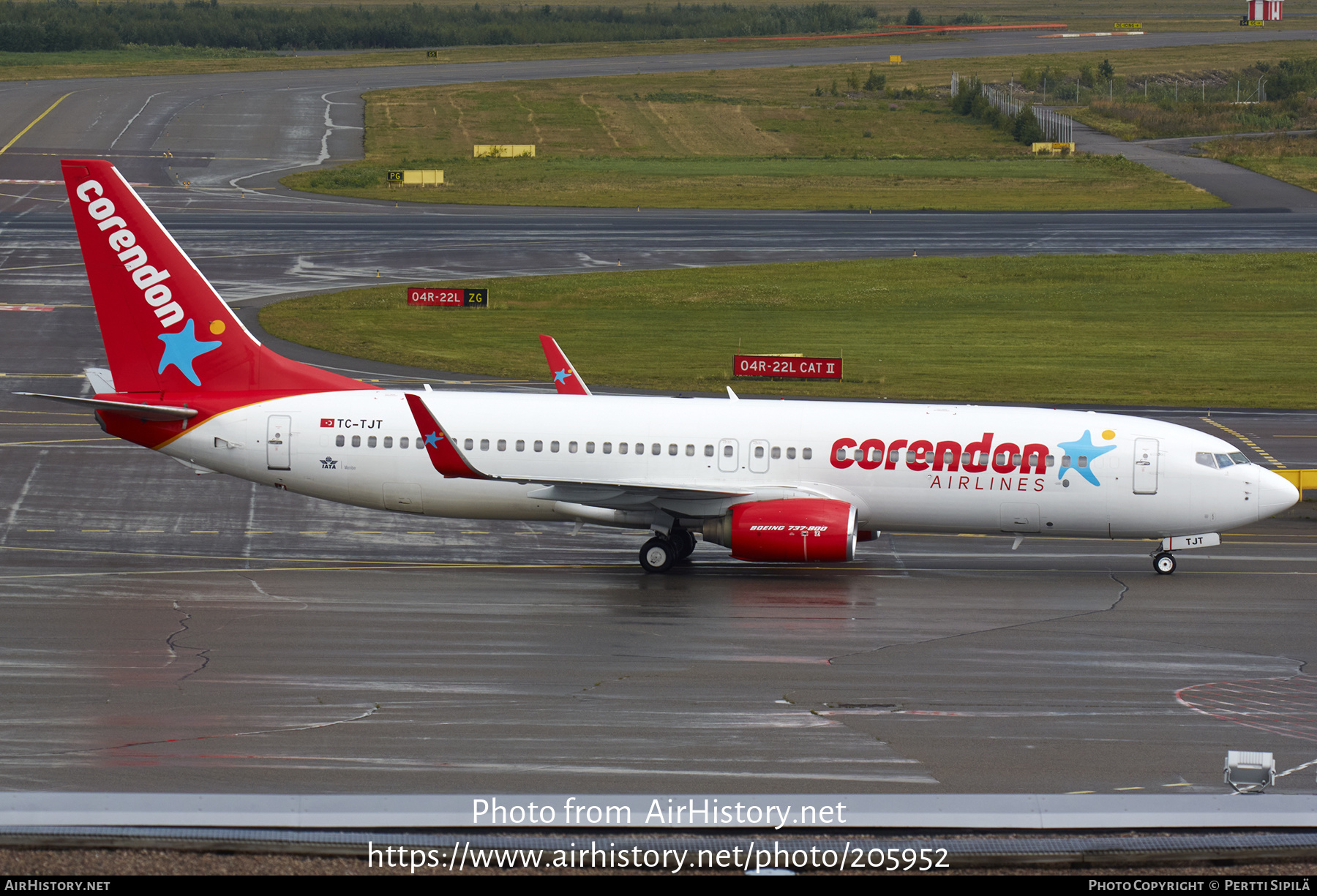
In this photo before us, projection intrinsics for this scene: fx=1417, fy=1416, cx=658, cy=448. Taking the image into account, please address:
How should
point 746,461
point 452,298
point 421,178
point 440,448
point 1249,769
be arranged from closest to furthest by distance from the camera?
1. point 1249,769
2. point 440,448
3. point 746,461
4. point 452,298
5. point 421,178

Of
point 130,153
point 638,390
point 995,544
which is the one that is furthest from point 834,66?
point 995,544

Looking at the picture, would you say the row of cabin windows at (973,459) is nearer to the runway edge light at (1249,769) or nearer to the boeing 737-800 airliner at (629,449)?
the boeing 737-800 airliner at (629,449)

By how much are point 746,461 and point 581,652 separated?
8644 mm

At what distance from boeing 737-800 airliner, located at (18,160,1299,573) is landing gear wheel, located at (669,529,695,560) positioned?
0.06m

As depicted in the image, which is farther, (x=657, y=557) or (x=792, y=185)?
(x=792, y=185)

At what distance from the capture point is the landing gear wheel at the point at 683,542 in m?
34.7

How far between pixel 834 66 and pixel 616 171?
72.3 meters

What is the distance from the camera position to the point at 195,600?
1230 inches

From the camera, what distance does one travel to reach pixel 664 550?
34.4 meters

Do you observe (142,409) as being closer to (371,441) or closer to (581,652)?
(371,441)

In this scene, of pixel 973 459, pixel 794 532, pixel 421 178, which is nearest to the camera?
pixel 794 532

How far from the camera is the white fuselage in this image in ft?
112

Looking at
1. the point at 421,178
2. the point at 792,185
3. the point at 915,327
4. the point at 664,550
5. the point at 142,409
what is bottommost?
the point at 664,550

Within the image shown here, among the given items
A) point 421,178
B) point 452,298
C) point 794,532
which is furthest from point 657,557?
point 421,178
